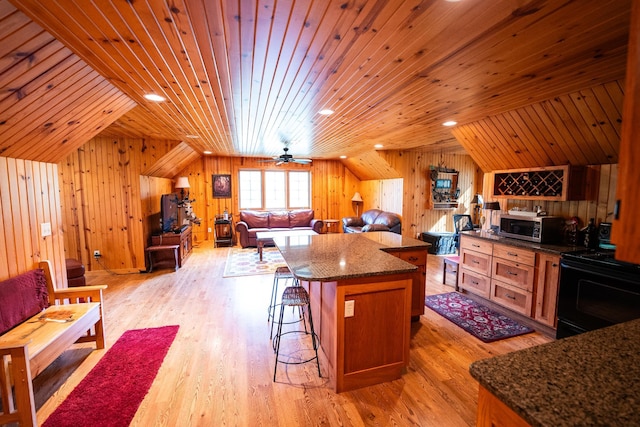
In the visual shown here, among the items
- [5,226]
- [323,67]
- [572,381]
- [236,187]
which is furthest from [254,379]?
[236,187]

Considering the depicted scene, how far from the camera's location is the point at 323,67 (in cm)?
205

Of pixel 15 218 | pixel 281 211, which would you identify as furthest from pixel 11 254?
pixel 281 211

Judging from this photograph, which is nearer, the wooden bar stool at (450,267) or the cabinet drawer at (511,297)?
the cabinet drawer at (511,297)

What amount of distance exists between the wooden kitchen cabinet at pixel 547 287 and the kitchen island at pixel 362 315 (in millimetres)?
1759

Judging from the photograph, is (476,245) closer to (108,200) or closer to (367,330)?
(367,330)

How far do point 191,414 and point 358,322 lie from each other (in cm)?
133

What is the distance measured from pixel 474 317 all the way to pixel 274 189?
641 centimetres

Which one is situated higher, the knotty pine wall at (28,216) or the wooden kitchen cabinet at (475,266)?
the knotty pine wall at (28,216)

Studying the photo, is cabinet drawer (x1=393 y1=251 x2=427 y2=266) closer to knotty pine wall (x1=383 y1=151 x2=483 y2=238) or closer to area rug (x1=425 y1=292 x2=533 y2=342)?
area rug (x1=425 y1=292 x2=533 y2=342)

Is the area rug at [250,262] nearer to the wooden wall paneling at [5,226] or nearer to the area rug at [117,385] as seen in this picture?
the area rug at [117,385]

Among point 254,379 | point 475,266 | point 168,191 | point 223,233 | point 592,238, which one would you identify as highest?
point 168,191

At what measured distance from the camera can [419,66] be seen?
2035 mm

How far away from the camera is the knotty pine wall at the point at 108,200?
187 inches

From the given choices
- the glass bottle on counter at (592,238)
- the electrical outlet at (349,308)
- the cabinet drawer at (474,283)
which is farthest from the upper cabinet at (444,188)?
the electrical outlet at (349,308)
